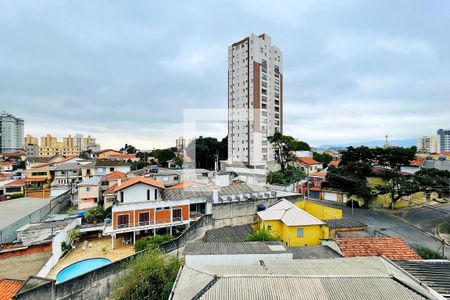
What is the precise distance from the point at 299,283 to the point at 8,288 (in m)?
10.6

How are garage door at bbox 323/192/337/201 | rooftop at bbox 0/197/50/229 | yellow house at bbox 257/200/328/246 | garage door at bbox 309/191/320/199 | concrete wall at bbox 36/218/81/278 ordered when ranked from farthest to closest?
1. garage door at bbox 309/191/320/199
2. garage door at bbox 323/192/337/201
3. rooftop at bbox 0/197/50/229
4. yellow house at bbox 257/200/328/246
5. concrete wall at bbox 36/218/81/278

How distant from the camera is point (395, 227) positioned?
18.8m

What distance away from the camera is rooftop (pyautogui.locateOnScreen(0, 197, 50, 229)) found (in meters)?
17.5

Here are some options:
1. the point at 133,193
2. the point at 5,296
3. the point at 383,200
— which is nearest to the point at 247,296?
the point at 5,296

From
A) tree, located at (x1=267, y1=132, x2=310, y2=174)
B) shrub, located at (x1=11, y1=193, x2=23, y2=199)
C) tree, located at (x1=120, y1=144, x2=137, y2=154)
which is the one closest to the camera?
shrub, located at (x1=11, y1=193, x2=23, y2=199)

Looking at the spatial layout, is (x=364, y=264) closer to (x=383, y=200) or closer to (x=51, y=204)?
(x=383, y=200)

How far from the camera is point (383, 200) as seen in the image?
2556 cm

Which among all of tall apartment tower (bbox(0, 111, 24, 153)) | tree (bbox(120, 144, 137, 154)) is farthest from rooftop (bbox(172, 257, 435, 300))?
tall apartment tower (bbox(0, 111, 24, 153))

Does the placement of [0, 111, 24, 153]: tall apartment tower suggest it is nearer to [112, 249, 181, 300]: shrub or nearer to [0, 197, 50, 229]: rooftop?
[0, 197, 50, 229]: rooftop

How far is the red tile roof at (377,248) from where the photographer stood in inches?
410

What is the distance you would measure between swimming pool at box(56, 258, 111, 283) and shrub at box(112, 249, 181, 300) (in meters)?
2.58

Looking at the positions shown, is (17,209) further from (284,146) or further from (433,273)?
(284,146)

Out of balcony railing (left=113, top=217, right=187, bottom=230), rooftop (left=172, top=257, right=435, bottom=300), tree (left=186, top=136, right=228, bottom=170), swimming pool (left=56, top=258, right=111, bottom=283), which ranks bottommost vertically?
swimming pool (left=56, top=258, right=111, bottom=283)

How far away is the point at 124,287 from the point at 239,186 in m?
13.5
